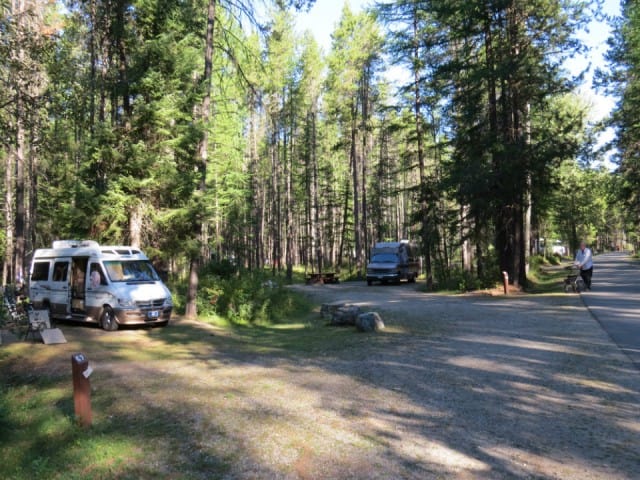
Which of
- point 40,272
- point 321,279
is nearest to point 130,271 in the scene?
point 40,272

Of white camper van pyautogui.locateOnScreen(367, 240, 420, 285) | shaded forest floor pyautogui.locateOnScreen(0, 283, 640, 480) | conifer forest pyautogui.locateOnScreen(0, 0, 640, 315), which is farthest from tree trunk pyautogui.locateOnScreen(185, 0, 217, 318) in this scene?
white camper van pyautogui.locateOnScreen(367, 240, 420, 285)

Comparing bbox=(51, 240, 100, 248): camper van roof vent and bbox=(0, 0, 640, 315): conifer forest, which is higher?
bbox=(0, 0, 640, 315): conifer forest

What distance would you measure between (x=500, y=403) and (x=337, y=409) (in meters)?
2.17

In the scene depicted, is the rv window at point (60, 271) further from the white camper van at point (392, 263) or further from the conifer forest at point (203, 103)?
the white camper van at point (392, 263)

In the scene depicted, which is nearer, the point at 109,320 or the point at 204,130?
the point at 109,320

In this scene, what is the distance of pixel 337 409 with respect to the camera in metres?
6.30

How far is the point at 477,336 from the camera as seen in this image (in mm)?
11109

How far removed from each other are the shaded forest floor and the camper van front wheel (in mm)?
1956

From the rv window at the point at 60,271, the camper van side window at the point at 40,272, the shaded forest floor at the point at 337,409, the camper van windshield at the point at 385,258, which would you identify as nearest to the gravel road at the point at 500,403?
the shaded forest floor at the point at 337,409

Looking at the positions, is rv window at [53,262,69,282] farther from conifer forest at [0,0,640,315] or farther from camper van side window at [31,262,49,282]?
conifer forest at [0,0,640,315]

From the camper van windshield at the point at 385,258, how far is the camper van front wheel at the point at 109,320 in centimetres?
2023

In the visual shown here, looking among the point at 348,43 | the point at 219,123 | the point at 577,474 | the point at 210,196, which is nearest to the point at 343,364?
the point at 577,474

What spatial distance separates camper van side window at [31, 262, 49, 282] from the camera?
15375 mm

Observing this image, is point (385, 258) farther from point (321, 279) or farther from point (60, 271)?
point (60, 271)
